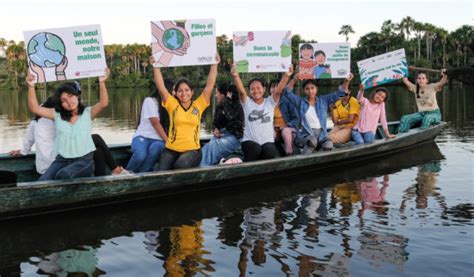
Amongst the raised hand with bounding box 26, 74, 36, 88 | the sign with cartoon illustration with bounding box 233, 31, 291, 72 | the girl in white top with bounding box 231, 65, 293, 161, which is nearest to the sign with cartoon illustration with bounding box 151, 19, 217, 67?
the girl in white top with bounding box 231, 65, 293, 161

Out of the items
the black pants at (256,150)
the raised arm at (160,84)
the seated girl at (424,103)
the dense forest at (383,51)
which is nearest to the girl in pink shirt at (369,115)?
the seated girl at (424,103)

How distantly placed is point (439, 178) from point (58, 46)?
6271 mm

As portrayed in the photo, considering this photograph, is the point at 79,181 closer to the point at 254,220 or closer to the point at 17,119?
the point at 254,220

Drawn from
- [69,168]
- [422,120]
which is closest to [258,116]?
[69,168]

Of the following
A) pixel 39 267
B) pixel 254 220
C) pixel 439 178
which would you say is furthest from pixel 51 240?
pixel 439 178

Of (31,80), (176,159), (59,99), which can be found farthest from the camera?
(176,159)

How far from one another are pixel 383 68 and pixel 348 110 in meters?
1.52

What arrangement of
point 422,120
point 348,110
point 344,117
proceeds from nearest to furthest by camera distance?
point 348,110
point 344,117
point 422,120

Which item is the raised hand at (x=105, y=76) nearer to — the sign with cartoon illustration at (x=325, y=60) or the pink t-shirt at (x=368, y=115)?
the sign with cartoon illustration at (x=325, y=60)

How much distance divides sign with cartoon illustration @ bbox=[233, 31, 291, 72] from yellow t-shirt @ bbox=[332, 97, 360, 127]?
205 centimetres

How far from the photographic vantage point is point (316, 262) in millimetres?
4781

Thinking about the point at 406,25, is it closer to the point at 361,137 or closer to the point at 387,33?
the point at 387,33

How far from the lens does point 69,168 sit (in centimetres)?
609

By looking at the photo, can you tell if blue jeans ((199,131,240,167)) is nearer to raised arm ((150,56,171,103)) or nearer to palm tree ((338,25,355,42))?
raised arm ((150,56,171,103))
